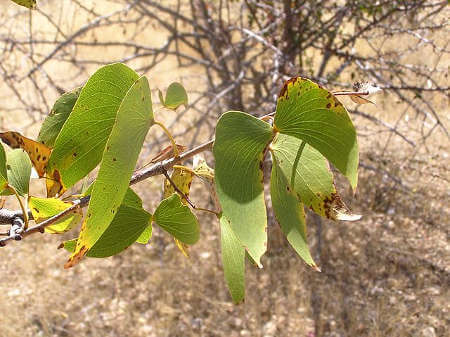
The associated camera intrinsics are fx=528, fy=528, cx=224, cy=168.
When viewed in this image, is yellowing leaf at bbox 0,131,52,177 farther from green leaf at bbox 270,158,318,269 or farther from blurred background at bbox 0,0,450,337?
blurred background at bbox 0,0,450,337

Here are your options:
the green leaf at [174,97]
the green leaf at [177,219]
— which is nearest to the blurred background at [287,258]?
the green leaf at [174,97]

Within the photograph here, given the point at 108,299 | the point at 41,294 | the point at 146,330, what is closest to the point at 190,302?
the point at 146,330

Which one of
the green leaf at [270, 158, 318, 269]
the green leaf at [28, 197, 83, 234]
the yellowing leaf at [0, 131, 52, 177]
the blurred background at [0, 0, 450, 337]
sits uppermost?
the yellowing leaf at [0, 131, 52, 177]

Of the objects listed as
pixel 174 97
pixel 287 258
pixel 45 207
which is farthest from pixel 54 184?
pixel 287 258

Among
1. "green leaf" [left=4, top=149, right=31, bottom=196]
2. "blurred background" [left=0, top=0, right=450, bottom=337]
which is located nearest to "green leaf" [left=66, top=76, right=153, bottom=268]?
"green leaf" [left=4, top=149, right=31, bottom=196]

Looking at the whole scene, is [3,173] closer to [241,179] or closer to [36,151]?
[36,151]

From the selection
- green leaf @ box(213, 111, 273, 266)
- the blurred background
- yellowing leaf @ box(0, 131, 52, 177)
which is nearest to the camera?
green leaf @ box(213, 111, 273, 266)
